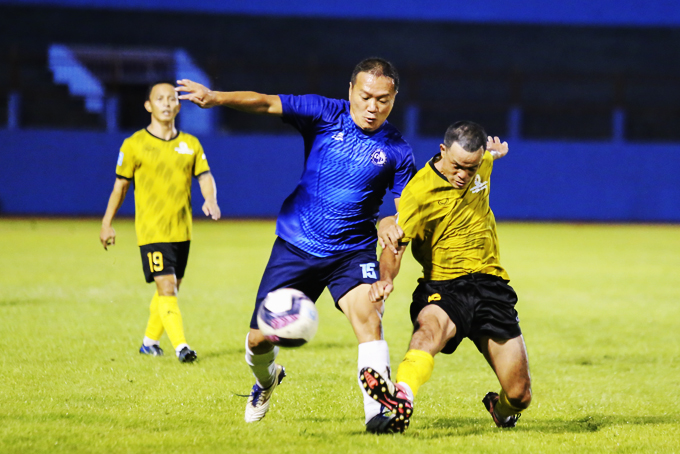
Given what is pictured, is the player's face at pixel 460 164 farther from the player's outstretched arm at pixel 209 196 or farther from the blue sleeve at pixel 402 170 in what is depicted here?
the player's outstretched arm at pixel 209 196

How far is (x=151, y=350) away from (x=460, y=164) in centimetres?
344

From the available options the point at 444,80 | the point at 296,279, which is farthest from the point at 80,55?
the point at 296,279

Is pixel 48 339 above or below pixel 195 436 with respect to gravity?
below

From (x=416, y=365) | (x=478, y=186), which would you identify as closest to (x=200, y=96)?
(x=478, y=186)

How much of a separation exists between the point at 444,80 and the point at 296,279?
86.3ft

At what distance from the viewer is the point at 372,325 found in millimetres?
4441

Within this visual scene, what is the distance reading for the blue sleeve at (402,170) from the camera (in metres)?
4.76

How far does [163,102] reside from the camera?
22.4 feet

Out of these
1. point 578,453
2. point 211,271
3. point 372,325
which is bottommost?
point 211,271

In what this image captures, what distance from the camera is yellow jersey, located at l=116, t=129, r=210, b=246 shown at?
22.3 feet

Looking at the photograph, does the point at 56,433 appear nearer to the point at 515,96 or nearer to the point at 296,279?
the point at 296,279

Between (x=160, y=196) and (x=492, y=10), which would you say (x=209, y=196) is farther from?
(x=492, y=10)

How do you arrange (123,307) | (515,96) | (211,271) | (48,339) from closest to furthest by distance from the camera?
1. (48,339)
2. (123,307)
3. (211,271)
4. (515,96)

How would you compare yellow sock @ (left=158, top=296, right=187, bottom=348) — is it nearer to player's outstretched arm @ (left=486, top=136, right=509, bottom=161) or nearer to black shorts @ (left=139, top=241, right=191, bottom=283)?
black shorts @ (left=139, top=241, right=191, bottom=283)
